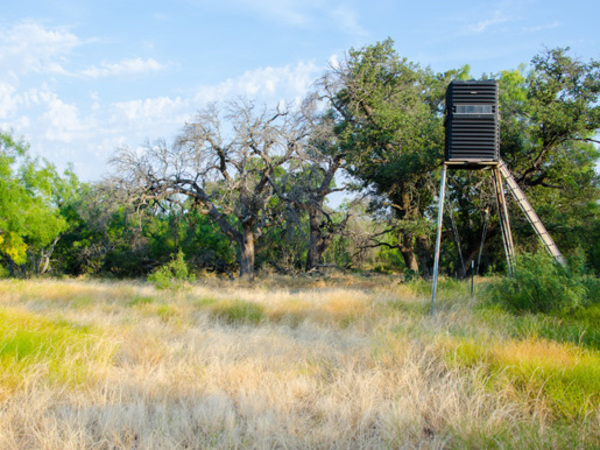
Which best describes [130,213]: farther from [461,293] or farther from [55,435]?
[55,435]

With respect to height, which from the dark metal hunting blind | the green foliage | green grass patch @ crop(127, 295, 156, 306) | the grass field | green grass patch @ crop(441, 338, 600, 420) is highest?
the dark metal hunting blind

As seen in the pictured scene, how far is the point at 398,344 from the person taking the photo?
5.61 meters

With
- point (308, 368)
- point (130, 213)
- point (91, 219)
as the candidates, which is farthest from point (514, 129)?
point (91, 219)

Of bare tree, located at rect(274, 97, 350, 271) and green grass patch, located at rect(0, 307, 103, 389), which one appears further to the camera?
bare tree, located at rect(274, 97, 350, 271)

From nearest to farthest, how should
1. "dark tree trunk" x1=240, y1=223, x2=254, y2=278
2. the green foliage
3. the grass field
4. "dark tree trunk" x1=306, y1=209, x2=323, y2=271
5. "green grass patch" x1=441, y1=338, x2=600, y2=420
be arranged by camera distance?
1. the grass field
2. "green grass patch" x1=441, y1=338, x2=600, y2=420
3. the green foliage
4. "dark tree trunk" x1=240, y1=223, x2=254, y2=278
5. "dark tree trunk" x1=306, y1=209, x2=323, y2=271

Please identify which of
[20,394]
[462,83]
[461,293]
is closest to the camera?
[20,394]

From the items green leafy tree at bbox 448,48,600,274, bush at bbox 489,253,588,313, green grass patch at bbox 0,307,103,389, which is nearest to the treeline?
green leafy tree at bbox 448,48,600,274

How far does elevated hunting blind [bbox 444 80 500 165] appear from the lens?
9.00 m

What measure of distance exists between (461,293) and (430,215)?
8.63 meters

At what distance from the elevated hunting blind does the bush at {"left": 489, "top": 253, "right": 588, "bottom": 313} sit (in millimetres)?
2253

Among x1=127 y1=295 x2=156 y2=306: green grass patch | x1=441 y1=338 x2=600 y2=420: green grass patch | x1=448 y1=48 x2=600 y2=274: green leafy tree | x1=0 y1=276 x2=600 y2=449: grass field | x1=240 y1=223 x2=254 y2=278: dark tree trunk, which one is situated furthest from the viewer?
x1=240 y1=223 x2=254 y2=278: dark tree trunk

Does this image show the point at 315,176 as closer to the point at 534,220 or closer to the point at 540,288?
the point at 534,220

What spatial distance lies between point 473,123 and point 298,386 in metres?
6.76

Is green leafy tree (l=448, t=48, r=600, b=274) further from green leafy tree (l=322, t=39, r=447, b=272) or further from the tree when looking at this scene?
the tree
